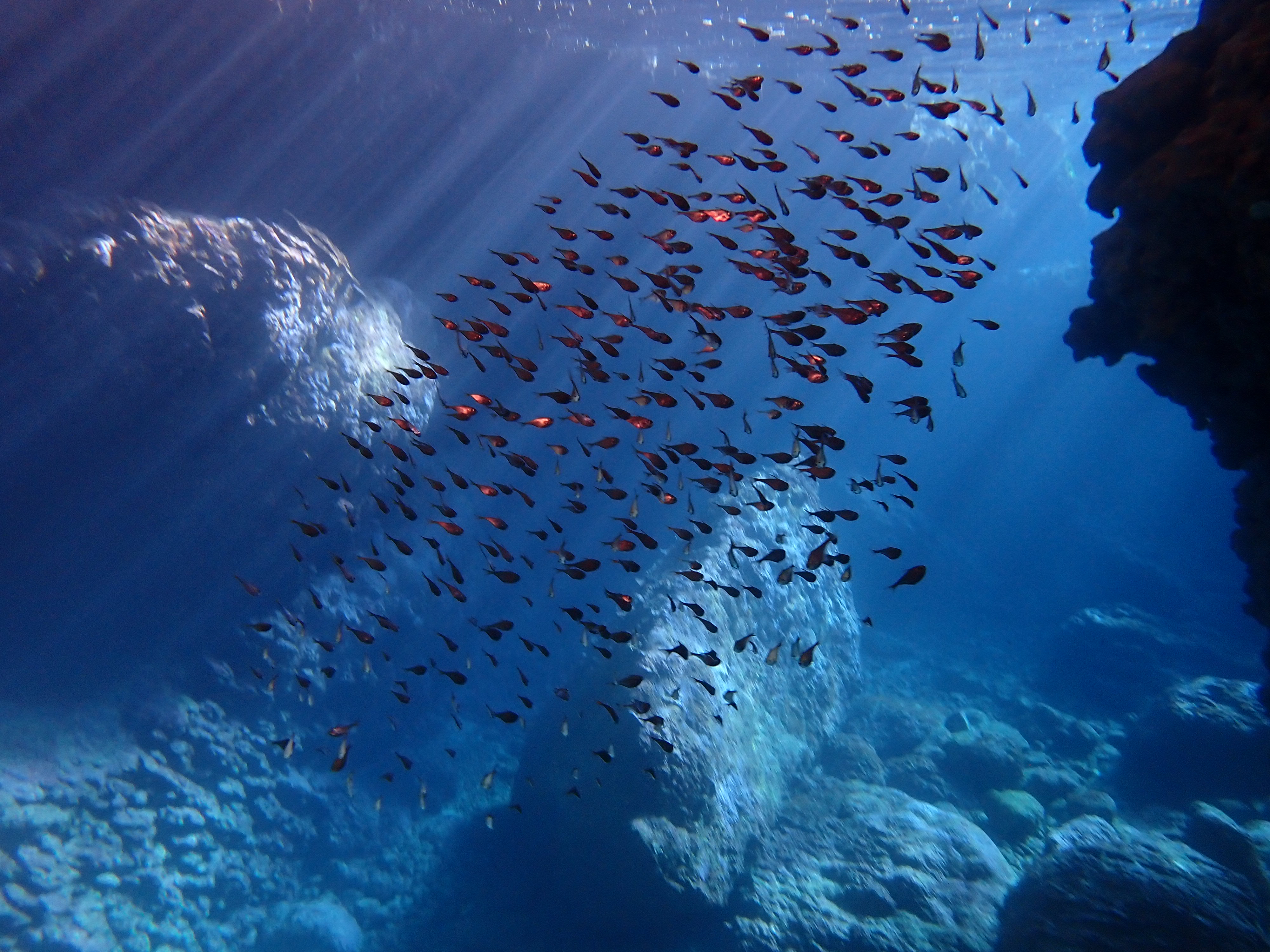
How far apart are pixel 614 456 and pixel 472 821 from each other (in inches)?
418

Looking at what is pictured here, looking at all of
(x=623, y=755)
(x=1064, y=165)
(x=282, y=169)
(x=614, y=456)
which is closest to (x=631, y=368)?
(x=614, y=456)

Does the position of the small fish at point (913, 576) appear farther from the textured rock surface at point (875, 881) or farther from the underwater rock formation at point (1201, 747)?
the underwater rock formation at point (1201, 747)

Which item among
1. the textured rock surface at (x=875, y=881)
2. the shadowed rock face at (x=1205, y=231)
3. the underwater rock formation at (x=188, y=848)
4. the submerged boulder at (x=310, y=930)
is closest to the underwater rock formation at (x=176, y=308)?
the underwater rock formation at (x=188, y=848)

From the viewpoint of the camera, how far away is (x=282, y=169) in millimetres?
12383

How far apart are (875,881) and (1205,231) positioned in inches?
383

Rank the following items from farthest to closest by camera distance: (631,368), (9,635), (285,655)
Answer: (631,368) < (285,655) < (9,635)

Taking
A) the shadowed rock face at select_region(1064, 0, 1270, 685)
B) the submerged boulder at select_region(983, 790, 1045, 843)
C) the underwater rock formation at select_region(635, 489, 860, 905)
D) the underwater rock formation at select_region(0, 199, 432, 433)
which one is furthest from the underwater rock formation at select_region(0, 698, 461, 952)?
the shadowed rock face at select_region(1064, 0, 1270, 685)

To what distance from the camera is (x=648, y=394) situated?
217 inches

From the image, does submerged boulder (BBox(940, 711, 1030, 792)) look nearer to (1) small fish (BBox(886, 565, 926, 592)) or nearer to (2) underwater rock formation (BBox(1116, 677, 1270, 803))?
(2) underwater rock formation (BBox(1116, 677, 1270, 803))

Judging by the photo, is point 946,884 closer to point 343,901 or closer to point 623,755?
point 623,755

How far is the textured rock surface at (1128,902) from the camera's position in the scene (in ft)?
21.8

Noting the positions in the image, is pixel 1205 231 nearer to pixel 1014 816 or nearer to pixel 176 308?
pixel 1014 816

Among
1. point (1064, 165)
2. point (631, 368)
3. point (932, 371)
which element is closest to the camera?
point (631, 368)

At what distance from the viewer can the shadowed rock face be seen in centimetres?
468
